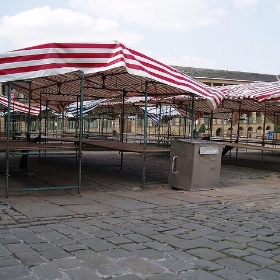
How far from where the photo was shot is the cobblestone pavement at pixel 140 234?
3.83 meters

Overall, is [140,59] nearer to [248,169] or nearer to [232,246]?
[232,246]

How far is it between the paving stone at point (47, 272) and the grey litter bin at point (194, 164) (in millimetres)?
5198

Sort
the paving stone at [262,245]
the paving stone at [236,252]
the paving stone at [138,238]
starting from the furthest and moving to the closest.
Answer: the paving stone at [138,238] → the paving stone at [262,245] → the paving stone at [236,252]

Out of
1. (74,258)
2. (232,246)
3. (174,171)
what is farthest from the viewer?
(174,171)

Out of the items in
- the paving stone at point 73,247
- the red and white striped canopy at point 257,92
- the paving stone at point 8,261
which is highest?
the red and white striped canopy at point 257,92

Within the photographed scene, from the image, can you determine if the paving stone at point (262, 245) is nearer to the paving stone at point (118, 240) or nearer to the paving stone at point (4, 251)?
the paving stone at point (118, 240)

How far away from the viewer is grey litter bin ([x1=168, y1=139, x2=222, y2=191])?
28.3 ft

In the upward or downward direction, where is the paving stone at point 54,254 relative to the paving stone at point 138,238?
upward

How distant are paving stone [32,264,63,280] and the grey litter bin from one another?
5.20m

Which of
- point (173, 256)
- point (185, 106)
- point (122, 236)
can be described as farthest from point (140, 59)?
point (185, 106)

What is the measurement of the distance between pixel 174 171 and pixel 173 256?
4713mm

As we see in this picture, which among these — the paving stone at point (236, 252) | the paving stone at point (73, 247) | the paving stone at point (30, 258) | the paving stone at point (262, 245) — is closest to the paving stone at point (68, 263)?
the paving stone at point (30, 258)

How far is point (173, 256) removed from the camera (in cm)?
427

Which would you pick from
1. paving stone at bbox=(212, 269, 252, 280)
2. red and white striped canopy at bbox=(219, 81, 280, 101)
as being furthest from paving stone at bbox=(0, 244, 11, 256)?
red and white striped canopy at bbox=(219, 81, 280, 101)
